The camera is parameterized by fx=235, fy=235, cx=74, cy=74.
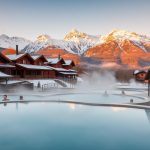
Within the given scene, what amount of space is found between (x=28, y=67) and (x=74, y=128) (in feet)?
103

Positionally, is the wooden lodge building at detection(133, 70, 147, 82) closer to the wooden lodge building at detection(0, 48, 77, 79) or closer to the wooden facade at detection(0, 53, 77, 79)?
the wooden lodge building at detection(0, 48, 77, 79)

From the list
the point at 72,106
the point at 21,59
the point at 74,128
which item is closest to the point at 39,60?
the point at 21,59

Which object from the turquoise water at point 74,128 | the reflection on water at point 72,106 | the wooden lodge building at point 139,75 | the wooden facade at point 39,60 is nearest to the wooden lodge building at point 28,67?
the wooden facade at point 39,60

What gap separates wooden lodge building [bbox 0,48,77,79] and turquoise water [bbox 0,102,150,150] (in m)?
23.1

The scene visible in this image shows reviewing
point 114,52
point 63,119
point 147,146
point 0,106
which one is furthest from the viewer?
point 114,52

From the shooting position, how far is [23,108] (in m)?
19.2

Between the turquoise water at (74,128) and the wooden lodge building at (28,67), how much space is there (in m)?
23.1

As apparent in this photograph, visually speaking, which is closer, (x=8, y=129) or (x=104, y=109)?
(x=8, y=129)

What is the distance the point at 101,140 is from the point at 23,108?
10010 mm

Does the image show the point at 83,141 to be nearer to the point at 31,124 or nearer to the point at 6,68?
the point at 31,124

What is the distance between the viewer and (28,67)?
4278cm

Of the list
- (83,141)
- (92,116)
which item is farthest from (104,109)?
(83,141)

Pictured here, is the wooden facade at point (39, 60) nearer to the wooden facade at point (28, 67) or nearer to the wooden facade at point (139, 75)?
the wooden facade at point (28, 67)

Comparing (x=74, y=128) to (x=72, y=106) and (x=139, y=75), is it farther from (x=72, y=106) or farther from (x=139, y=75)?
(x=139, y=75)
